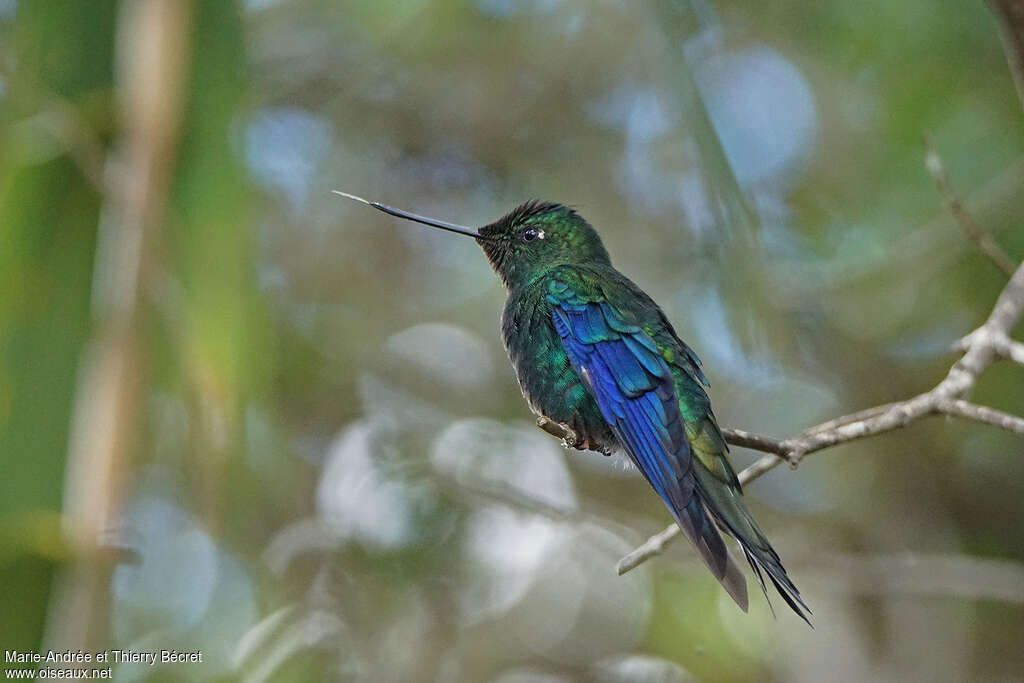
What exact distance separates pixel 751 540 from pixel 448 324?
4.34 m

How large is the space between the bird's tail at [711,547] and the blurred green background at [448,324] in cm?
47

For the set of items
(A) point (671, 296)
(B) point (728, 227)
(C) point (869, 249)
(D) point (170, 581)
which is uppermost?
(A) point (671, 296)

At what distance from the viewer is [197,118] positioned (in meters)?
2.36

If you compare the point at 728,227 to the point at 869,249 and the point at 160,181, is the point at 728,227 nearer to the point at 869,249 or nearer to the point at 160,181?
the point at 160,181

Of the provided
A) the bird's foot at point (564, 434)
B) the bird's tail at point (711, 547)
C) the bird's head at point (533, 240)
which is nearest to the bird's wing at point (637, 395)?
the bird's tail at point (711, 547)

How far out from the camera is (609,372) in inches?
119

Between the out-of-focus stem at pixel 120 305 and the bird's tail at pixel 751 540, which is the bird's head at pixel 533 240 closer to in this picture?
the bird's tail at pixel 751 540

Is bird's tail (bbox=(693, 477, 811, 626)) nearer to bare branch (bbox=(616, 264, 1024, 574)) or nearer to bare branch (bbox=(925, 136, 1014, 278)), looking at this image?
bare branch (bbox=(616, 264, 1024, 574))

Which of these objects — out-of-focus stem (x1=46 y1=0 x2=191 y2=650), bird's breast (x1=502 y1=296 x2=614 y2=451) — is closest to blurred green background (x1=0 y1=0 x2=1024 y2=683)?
out-of-focus stem (x1=46 y1=0 x2=191 y2=650)

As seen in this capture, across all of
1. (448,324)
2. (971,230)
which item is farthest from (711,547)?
(448,324)

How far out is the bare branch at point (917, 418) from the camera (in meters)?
2.19

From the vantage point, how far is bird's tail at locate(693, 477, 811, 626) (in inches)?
85.4

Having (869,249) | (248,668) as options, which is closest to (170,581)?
(248,668)

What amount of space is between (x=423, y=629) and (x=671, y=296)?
219cm
